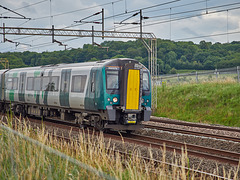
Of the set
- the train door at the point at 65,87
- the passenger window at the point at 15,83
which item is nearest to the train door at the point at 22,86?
the passenger window at the point at 15,83

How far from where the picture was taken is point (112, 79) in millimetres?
13836

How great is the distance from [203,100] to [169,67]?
3026cm

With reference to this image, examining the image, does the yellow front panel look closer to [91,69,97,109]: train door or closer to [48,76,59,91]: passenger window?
[91,69,97,109]: train door

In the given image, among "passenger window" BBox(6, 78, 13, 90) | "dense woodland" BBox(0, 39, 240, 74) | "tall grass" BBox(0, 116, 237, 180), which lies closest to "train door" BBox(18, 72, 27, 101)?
"passenger window" BBox(6, 78, 13, 90)

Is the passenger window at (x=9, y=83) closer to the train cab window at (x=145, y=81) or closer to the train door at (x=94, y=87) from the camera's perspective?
the train door at (x=94, y=87)

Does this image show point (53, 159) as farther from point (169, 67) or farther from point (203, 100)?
point (169, 67)

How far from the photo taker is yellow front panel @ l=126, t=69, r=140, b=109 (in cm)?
1376

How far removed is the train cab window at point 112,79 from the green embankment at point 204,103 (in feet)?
26.9

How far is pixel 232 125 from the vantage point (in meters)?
18.8

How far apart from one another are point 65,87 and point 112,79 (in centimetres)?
315

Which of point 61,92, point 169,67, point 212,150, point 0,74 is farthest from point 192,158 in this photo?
point 169,67

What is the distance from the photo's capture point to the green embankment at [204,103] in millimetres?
19964

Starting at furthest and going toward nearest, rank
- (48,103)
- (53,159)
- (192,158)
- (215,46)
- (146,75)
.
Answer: (215,46) → (48,103) → (146,75) → (192,158) → (53,159)

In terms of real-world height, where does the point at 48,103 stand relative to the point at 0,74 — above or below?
below
